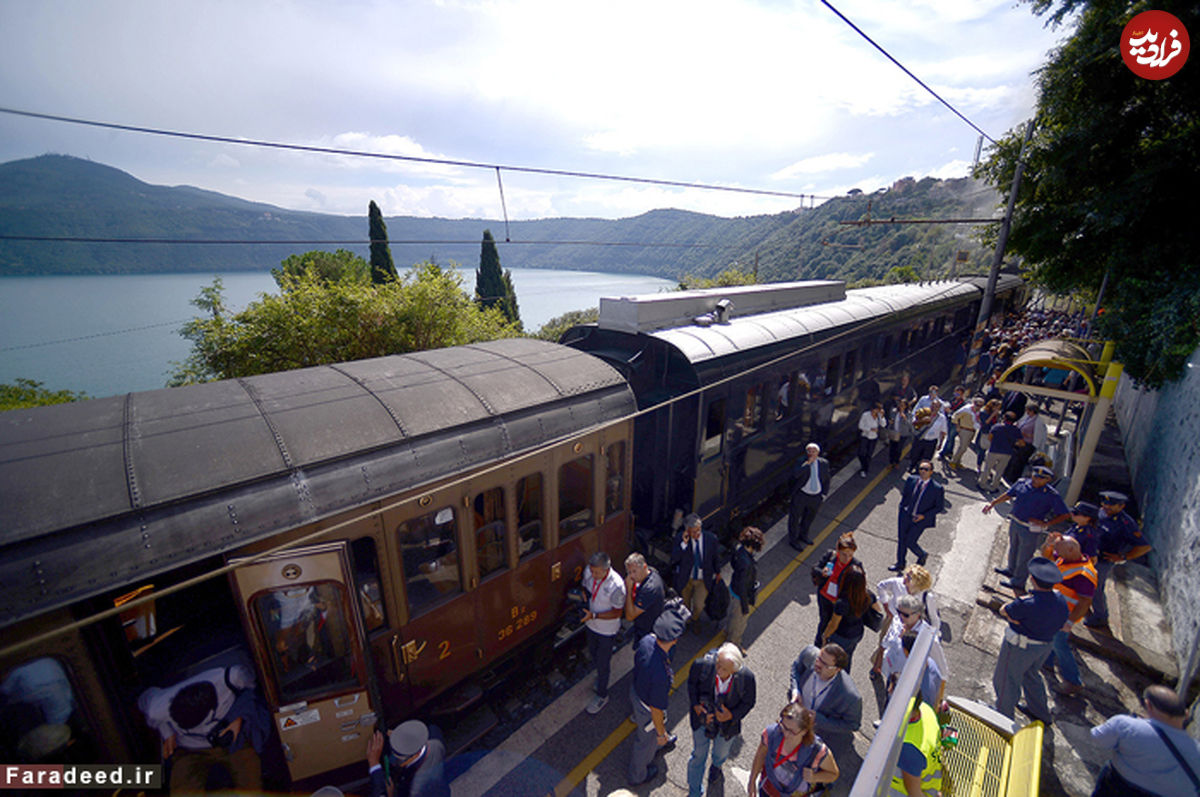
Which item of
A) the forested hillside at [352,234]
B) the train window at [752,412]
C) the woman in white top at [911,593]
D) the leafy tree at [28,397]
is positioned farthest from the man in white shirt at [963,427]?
the forested hillside at [352,234]

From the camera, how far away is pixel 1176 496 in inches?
266

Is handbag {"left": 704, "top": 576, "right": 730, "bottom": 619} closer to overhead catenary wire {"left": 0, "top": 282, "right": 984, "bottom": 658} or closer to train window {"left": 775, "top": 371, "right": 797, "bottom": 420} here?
overhead catenary wire {"left": 0, "top": 282, "right": 984, "bottom": 658}

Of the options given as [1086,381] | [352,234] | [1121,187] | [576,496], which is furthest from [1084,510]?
[352,234]

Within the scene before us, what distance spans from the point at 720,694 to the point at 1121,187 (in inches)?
533

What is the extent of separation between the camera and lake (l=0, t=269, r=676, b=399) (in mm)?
62594

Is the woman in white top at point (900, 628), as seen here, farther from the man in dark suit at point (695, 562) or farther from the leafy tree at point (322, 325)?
the leafy tree at point (322, 325)

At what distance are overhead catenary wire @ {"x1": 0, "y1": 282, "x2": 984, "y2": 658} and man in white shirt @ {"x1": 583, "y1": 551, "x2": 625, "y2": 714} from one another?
135 cm

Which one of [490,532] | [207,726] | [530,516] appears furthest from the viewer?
[530,516]

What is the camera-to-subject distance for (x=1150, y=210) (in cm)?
1007

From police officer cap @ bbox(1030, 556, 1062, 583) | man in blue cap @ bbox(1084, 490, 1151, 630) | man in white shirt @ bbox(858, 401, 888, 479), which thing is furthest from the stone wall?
man in white shirt @ bbox(858, 401, 888, 479)

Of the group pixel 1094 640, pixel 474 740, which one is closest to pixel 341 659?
pixel 474 740

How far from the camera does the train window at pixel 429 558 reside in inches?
165

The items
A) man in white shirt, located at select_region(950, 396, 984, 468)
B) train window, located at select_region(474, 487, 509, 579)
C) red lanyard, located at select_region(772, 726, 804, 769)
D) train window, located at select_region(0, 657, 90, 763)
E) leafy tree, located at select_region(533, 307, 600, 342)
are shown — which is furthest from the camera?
leafy tree, located at select_region(533, 307, 600, 342)

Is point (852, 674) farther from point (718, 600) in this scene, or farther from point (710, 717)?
point (710, 717)
